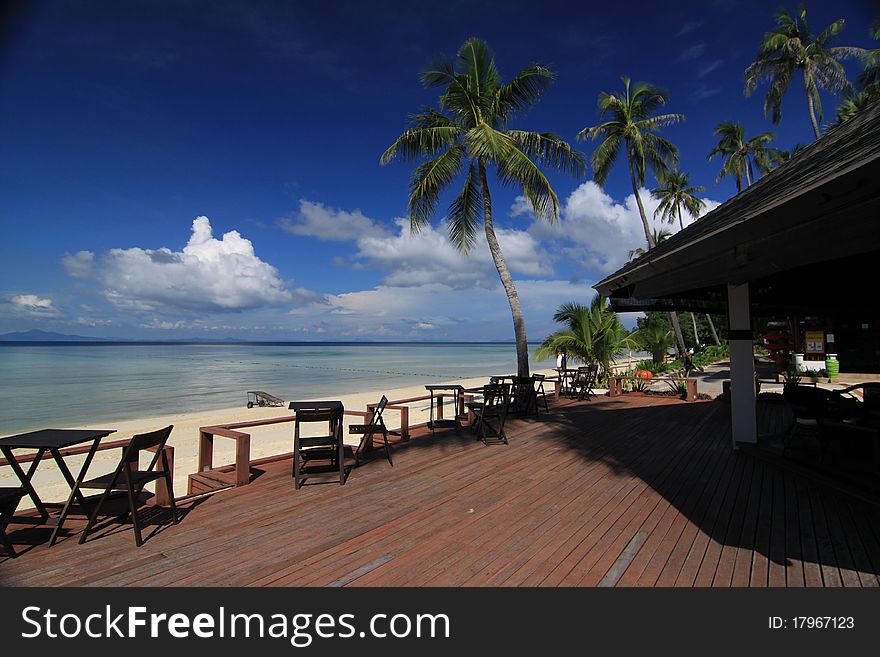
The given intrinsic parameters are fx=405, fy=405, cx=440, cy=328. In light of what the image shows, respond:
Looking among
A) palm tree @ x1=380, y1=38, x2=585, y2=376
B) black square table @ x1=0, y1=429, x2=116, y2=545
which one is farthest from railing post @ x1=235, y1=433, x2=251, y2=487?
palm tree @ x1=380, y1=38, x2=585, y2=376

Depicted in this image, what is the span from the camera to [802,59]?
17828 millimetres

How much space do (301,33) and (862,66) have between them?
2277 centimetres

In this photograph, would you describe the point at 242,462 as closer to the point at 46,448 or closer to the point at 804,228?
the point at 46,448

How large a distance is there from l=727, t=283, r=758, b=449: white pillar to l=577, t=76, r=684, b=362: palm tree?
14.6 meters

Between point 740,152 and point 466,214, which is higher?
point 740,152

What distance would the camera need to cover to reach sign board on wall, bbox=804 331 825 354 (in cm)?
1550

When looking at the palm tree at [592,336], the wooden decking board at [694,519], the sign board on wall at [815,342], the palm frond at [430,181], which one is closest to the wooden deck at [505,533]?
the wooden decking board at [694,519]

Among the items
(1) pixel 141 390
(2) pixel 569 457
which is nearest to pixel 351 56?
(2) pixel 569 457

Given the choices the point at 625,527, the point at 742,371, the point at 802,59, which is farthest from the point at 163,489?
the point at 802,59

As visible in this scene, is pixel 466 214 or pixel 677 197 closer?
pixel 466 214

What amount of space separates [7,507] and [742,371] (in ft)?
24.4

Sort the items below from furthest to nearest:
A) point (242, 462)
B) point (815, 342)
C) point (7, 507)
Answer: point (815, 342) < point (242, 462) < point (7, 507)

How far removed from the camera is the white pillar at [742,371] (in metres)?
5.28

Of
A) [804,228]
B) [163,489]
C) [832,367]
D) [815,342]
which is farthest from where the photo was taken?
[815,342]
